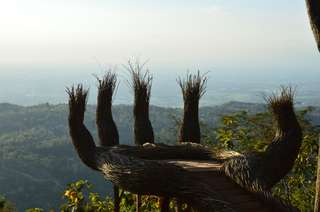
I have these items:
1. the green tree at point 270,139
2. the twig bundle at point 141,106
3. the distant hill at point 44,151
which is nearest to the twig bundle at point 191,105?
the twig bundle at point 141,106

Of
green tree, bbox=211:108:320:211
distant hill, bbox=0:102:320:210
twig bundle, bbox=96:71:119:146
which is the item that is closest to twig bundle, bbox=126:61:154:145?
twig bundle, bbox=96:71:119:146

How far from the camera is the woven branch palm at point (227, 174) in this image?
3.18 metres

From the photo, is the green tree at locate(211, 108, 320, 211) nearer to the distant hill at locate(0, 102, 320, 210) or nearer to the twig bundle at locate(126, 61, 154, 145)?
the twig bundle at locate(126, 61, 154, 145)

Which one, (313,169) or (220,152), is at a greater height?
(220,152)

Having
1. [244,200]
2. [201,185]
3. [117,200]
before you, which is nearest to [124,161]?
[201,185]

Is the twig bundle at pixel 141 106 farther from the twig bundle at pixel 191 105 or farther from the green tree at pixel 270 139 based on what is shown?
the green tree at pixel 270 139

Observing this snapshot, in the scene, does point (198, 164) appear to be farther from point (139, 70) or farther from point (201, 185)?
point (139, 70)

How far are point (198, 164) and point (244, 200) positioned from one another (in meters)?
0.92

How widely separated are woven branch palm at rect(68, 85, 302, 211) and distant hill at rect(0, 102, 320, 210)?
3695 centimetres

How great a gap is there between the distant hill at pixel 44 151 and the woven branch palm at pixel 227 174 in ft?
121

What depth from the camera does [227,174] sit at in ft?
11.9

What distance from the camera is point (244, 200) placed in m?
3.23

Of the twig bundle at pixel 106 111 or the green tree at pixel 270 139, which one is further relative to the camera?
the green tree at pixel 270 139

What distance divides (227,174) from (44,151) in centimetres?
8186
